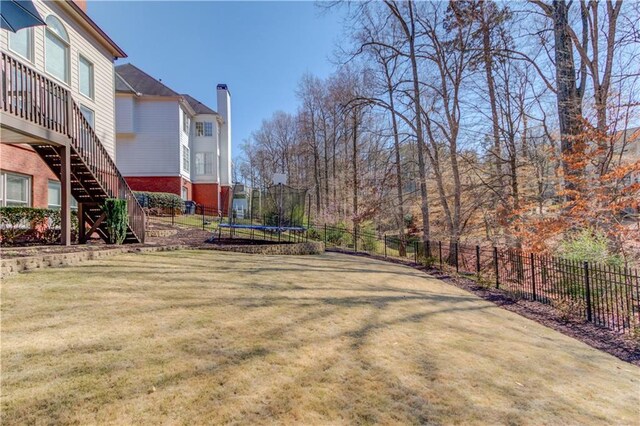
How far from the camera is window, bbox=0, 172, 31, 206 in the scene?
9266mm

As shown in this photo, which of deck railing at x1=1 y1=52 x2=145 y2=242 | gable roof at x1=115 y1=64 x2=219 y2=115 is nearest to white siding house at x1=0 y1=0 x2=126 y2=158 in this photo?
deck railing at x1=1 y1=52 x2=145 y2=242

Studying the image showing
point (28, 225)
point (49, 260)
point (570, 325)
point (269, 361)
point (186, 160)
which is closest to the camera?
point (269, 361)

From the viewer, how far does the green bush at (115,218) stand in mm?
8336

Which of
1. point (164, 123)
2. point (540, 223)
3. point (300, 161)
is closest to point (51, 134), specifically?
point (540, 223)

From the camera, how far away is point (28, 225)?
866 centimetres

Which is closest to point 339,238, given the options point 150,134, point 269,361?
point 150,134

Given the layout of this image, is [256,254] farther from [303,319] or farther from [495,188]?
[495,188]

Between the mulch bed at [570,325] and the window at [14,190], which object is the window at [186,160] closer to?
the window at [14,190]

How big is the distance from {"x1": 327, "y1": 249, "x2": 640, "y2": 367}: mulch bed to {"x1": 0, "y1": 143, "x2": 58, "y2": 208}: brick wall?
12960 mm

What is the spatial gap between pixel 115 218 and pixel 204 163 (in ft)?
68.6

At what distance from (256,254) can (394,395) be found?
8327mm

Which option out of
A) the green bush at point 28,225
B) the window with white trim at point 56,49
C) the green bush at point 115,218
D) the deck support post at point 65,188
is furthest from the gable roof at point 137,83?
the deck support post at point 65,188

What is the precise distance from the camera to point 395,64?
18.1 m

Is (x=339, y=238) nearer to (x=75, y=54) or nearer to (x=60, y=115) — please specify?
(x=60, y=115)
